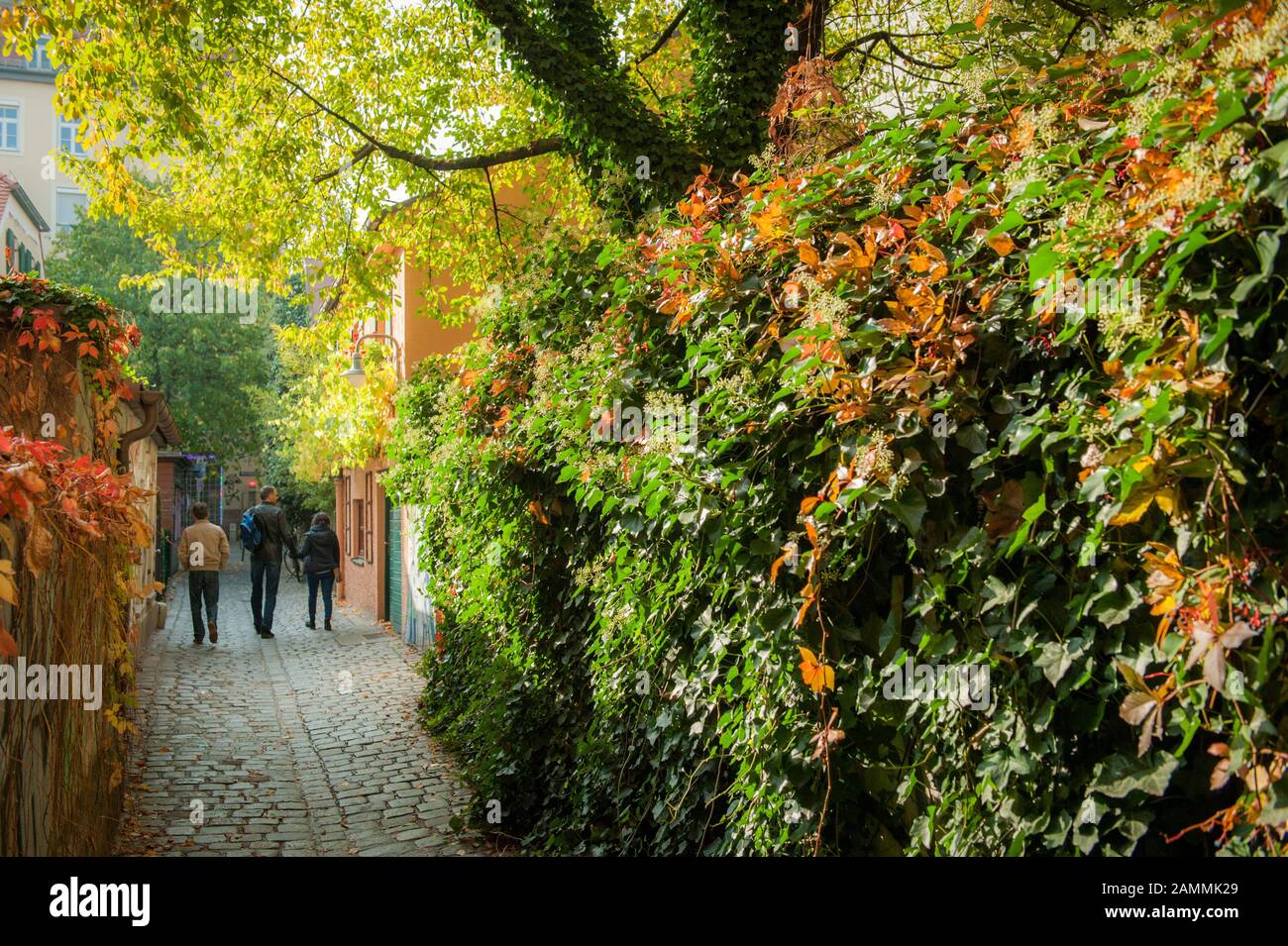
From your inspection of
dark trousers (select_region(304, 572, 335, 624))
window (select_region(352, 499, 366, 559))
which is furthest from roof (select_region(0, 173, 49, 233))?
dark trousers (select_region(304, 572, 335, 624))

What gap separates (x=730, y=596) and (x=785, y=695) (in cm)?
50

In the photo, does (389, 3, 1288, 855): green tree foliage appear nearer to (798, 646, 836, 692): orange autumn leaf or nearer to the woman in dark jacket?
(798, 646, 836, 692): orange autumn leaf

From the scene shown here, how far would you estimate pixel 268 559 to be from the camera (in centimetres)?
1602

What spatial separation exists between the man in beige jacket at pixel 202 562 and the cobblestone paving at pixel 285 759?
45 cm

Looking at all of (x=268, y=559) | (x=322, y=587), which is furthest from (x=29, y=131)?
(x=268, y=559)

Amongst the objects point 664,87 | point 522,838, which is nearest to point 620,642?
point 522,838

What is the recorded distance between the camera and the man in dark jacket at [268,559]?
52.4 ft

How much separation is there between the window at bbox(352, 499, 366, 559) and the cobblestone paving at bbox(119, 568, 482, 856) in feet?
24.9

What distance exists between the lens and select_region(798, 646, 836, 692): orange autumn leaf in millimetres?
2854

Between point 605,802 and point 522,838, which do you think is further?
point 522,838

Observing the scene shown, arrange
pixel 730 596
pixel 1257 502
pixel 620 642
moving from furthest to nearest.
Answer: pixel 620 642 → pixel 730 596 → pixel 1257 502

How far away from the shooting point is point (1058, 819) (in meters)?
2.30

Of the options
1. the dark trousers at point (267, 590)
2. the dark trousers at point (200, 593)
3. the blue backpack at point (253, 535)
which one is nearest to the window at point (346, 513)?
the dark trousers at point (267, 590)
